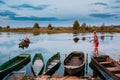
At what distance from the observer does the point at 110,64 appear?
931 inches

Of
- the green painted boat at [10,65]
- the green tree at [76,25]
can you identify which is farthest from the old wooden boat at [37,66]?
the green tree at [76,25]

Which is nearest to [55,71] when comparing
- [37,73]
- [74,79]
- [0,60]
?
[37,73]

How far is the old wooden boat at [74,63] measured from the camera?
20603 mm

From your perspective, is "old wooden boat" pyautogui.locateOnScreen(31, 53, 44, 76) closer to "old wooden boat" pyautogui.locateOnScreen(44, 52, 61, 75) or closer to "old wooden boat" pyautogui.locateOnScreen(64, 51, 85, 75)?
"old wooden boat" pyautogui.locateOnScreen(44, 52, 61, 75)

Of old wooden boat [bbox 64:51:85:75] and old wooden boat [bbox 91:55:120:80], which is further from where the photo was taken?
old wooden boat [bbox 64:51:85:75]

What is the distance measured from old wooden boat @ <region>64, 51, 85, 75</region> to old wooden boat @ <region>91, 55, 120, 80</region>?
5.35 feet

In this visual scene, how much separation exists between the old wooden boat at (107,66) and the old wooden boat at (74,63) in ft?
5.35

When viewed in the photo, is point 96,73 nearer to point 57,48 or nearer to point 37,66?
Result: point 37,66

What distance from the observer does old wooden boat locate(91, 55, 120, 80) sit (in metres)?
18.5

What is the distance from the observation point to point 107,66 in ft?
76.4

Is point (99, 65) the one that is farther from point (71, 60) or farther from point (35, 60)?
point (35, 60)

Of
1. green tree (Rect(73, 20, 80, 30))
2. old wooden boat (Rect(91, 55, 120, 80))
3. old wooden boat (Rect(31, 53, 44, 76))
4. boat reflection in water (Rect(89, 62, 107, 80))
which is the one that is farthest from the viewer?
green tree (Rect(73, 20, 80, 30))

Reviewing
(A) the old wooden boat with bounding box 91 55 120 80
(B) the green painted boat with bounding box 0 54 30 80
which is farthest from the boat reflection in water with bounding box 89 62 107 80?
(B) the green painted boat with bounding box 0 54 30 80

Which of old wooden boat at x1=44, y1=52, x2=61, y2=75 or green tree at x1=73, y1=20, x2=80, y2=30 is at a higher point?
green tree at x1=73, y1=20, x2=80, y2=30
